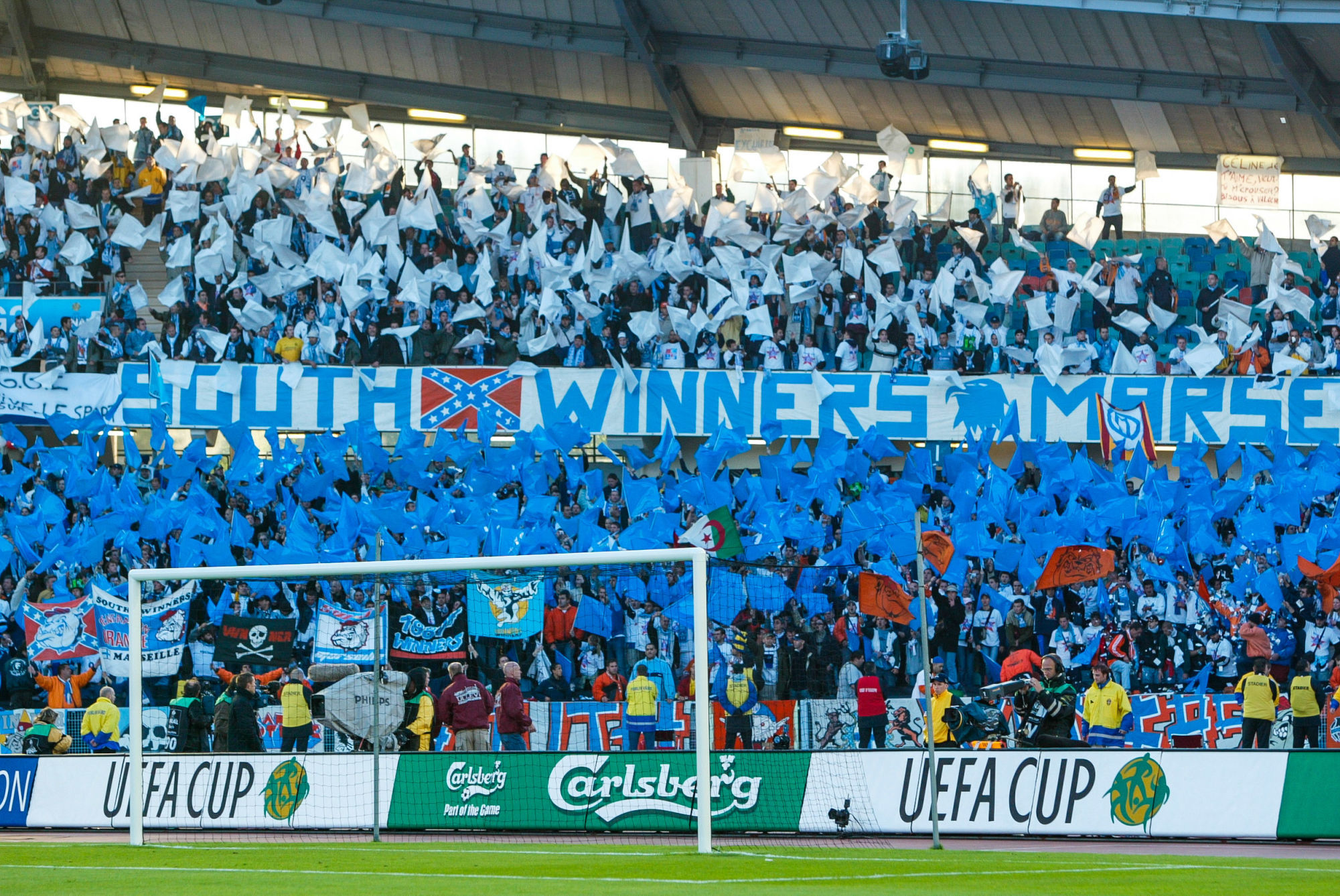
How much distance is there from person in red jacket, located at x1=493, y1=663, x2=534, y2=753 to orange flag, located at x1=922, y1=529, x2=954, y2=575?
18.6ft

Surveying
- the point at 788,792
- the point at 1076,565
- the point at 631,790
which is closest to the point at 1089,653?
the point at 1076,565

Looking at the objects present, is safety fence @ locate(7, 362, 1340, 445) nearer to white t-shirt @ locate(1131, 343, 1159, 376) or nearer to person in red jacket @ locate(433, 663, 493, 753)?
white t-shirt @ locate(1131, 343, 1159, 376)

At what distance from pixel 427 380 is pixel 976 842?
49.0ft

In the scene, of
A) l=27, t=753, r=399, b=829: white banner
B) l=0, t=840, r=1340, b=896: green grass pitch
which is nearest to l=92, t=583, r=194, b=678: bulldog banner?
l=27, t=753, r=399, b=829: white banner

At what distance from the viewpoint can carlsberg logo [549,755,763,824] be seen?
15.7m

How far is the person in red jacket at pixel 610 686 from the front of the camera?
17312 mm

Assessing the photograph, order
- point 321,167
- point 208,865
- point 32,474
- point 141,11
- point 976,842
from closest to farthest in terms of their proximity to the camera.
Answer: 1. point 208,865
2. point 976,842
3. point 32,474
4. point 321,167
5. point 141,11

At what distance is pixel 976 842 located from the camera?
15188 mm

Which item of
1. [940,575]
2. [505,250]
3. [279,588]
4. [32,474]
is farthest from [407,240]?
[940,575]

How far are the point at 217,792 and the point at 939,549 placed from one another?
8.63 meters

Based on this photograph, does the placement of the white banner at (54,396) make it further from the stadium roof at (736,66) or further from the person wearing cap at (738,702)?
the person wearing cap at (738,702)

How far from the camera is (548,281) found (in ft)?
92.4

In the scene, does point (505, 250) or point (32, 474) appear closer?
point (32, 474)

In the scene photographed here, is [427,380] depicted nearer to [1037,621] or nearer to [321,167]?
[321,167]
